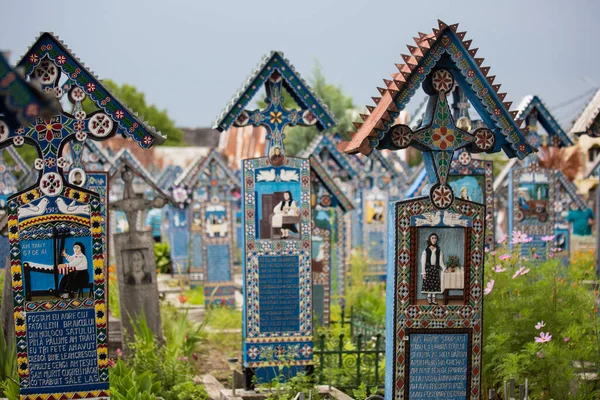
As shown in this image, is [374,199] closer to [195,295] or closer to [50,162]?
[195,295]

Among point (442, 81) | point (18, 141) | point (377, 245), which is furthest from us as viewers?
point (377, 245)

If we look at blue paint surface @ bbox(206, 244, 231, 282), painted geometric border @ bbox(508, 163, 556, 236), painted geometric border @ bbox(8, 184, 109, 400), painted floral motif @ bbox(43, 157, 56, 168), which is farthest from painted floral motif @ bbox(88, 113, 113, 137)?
blue paint surface @ bbox(206, 244, 231, 282)

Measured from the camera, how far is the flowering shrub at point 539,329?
932 cm

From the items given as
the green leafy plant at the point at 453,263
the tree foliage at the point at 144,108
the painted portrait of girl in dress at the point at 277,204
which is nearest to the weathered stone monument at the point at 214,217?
the painted portrait of girl in dress at the point at 277,204

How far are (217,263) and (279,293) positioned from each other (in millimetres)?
8102

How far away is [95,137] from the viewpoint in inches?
339

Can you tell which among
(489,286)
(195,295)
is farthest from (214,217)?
(489,286)

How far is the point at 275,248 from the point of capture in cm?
1122

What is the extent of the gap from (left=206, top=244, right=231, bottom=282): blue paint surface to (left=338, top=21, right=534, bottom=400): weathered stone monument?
10.6 metres

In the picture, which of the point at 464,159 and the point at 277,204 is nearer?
the point at 277,204

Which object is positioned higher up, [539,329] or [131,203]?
[131,203]

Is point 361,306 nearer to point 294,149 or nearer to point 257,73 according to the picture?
point 257,73

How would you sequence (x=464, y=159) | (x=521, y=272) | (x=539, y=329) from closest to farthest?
(x=539, y=329)
(x=521, y=272)
(x=464, y=159)

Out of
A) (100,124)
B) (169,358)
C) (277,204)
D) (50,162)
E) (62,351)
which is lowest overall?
(169,358)
